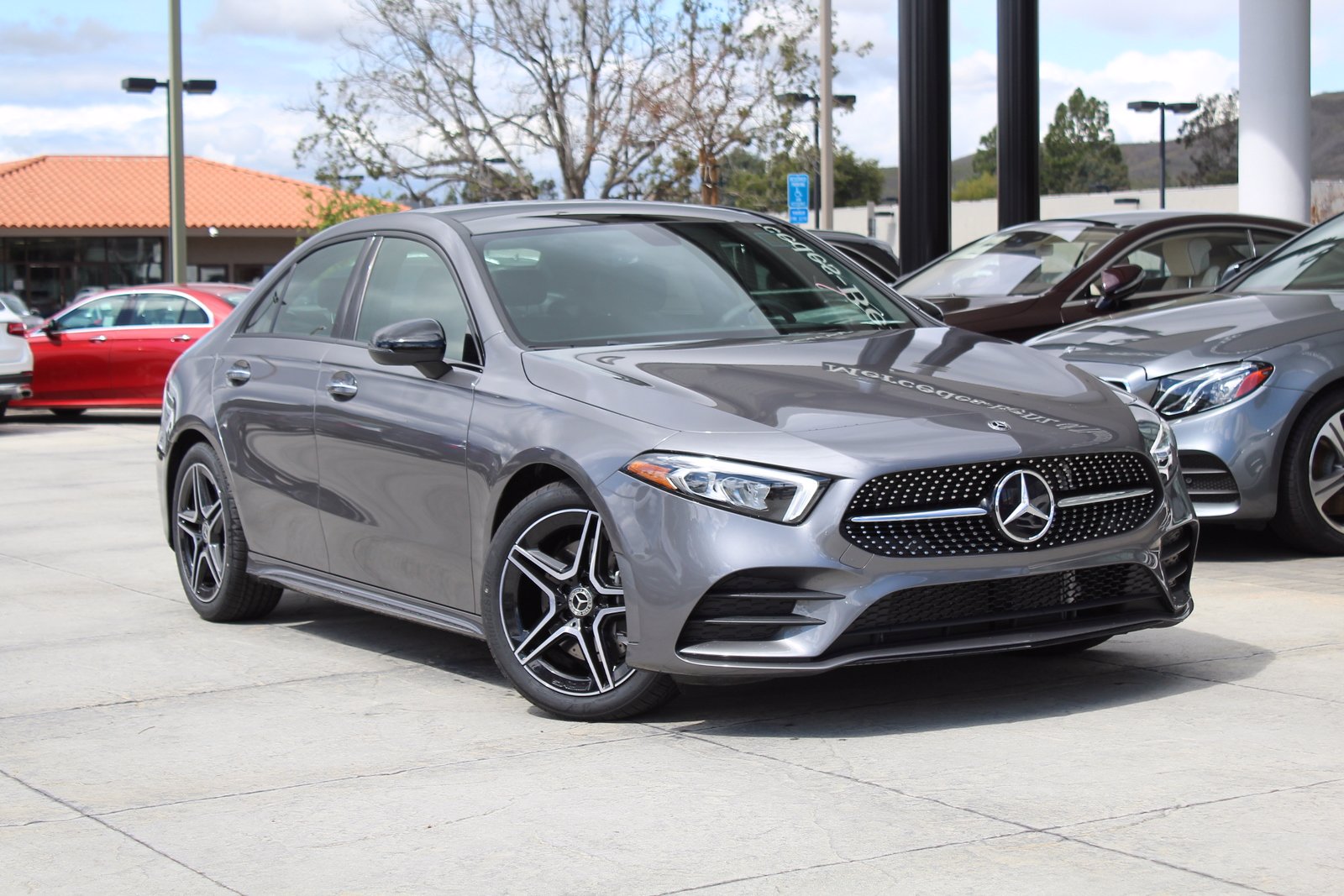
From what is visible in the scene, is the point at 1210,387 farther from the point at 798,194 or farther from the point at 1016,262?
the point at 798,194

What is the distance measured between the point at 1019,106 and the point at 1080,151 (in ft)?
422

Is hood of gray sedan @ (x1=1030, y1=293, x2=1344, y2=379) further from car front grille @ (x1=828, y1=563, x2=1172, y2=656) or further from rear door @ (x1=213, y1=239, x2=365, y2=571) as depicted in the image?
rear door @ (x1=213, y1=239, x2=365, y2=571)

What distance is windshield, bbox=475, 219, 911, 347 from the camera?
19.3 feet

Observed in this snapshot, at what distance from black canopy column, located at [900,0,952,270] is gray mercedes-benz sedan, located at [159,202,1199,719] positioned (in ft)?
43.2

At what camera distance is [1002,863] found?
12.4 feet

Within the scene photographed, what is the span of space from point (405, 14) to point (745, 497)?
33082 millimetres

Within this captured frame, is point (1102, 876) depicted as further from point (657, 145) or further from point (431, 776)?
point (657, 145)

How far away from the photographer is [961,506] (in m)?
4.87

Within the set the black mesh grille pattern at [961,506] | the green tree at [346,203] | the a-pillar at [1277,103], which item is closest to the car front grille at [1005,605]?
the black mesh grille pattern at [961,506]

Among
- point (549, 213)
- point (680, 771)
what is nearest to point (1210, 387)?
point (549, 213)

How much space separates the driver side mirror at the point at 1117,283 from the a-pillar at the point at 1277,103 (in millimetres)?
7496

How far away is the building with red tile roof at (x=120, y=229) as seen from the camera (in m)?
50.3

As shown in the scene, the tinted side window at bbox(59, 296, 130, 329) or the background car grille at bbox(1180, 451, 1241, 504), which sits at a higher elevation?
the tinted side window at bbox(59, 296, 130, 329)

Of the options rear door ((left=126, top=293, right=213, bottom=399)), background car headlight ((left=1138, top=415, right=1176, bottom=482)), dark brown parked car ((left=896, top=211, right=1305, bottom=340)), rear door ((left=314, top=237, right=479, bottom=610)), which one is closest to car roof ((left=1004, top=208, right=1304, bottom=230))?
dark brown parked car ((left=896, top=211, right=1305, bottom=340))
